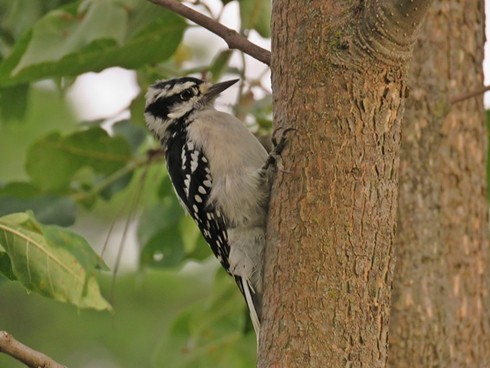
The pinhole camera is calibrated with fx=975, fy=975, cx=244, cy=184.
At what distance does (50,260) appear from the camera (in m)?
3.24

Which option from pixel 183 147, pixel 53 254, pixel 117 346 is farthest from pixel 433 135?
pixel 117 346

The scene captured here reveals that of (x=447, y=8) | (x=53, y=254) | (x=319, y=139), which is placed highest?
(x=447, y=8)

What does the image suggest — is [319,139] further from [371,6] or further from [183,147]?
[183,147]

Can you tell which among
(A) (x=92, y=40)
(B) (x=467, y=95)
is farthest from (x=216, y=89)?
(B) (x=467, y=95)

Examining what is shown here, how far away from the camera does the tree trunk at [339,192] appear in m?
2.87

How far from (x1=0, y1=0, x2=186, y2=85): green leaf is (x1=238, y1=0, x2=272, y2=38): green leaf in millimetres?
279

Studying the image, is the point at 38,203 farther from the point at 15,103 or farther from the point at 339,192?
the point at 339,192

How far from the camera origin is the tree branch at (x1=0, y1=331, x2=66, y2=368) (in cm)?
268

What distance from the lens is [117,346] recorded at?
9.41 m

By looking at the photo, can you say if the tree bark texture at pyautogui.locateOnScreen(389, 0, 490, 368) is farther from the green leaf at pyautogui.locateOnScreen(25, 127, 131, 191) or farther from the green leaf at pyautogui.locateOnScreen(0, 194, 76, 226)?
the green leaf at pyautogui.locateOnScreen(0, 194, 76, 226)

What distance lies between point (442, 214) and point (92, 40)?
158 cm

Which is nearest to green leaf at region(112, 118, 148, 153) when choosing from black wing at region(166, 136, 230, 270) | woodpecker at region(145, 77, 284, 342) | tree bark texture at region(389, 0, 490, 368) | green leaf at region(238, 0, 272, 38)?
woodpecker at region(145, 77, 284, 342)

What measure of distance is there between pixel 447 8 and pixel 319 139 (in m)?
1.46

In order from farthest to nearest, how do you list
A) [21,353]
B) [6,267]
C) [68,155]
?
[68,155], [6,267], [21,353]
